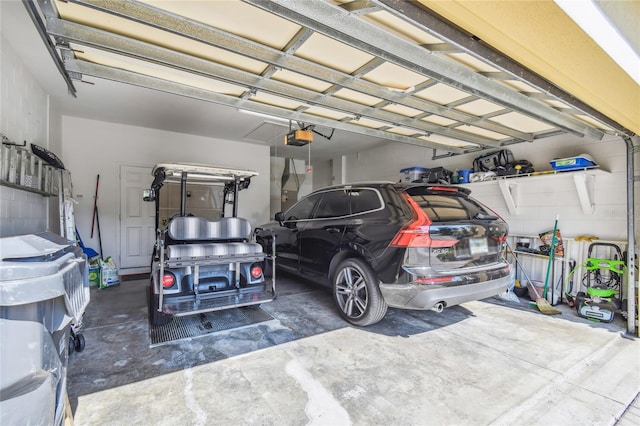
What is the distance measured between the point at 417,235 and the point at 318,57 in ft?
5.92

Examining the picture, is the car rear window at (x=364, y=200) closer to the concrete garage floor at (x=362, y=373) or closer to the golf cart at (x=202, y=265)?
the golf cart at (x=202, y=265)

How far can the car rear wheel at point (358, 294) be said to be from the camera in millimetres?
2996

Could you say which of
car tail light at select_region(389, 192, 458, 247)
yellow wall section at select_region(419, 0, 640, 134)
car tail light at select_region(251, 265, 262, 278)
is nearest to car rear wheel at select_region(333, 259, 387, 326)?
car tail light at select_region(389, 192, 458, 247)

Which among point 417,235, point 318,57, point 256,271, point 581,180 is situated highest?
point 318,57

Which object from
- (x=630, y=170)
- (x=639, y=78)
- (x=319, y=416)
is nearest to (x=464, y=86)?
(x=639, y=78)

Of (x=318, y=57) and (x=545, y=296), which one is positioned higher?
(x=318, y=57)

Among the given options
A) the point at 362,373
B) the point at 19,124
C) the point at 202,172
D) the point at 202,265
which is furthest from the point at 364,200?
the point at 19,124

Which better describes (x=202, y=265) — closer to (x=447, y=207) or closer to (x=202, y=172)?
(x=202, y=172)

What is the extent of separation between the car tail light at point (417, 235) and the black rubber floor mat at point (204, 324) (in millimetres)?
1836

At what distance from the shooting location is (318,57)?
244 centimetres

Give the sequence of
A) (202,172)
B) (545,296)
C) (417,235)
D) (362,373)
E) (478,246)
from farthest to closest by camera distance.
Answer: (545,296) < (202,172) < (478,246) < (417,235) < (362,373)

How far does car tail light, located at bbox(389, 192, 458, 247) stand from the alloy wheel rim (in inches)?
26.9

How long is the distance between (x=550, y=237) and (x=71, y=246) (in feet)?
19.2

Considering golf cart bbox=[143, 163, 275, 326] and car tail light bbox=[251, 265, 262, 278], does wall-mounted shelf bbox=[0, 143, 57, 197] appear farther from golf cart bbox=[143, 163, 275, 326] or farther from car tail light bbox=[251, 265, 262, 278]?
car tail light bbox=[251, 265, 262, 278]
